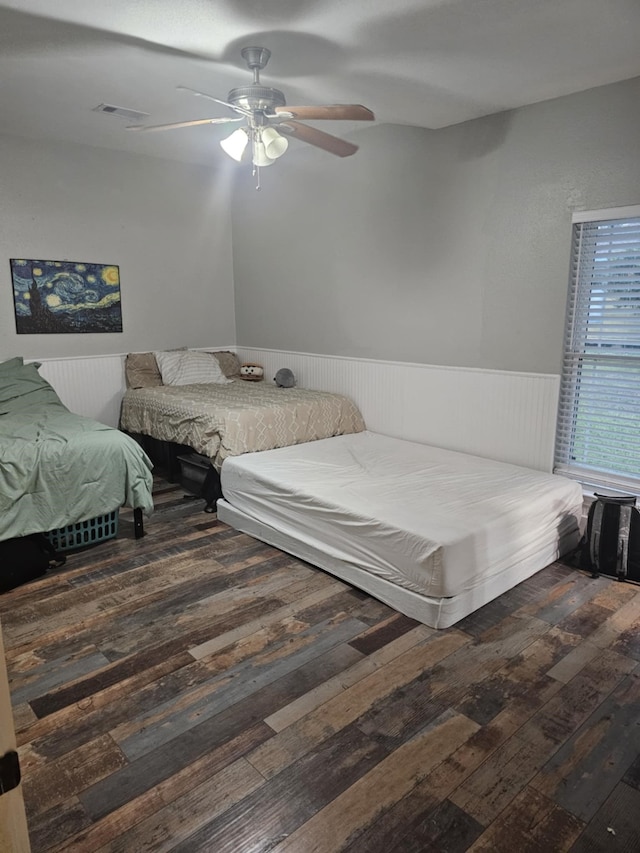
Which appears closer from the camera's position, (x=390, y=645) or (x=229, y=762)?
(x=229, y=762)

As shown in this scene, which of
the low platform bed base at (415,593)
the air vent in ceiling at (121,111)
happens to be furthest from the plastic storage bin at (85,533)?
the air vent in ceiling at (121,111)

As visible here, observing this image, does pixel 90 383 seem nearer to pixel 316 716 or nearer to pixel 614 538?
pixel 316 716

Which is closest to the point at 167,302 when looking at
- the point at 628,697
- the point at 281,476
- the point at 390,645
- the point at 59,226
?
the point at 59,226

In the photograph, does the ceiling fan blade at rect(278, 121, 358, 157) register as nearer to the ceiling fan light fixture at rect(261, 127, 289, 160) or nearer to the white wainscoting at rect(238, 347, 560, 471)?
the ceiling fan light fixture at rect(261, 127, 289, 160)

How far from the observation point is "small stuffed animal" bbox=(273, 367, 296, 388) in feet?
16.1

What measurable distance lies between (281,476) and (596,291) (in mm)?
2122

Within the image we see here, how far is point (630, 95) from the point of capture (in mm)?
2855

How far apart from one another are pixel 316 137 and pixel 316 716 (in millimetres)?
2700

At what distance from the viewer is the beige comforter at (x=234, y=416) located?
12.2ft

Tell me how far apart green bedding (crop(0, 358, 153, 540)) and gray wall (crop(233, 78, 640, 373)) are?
2179 millimetres

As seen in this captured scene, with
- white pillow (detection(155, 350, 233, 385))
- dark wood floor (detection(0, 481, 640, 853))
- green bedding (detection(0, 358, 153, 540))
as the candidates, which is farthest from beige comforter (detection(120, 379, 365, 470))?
dark wood floor (detection(0, 481, 640, 853))

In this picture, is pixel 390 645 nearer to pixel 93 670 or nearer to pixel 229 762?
pixel 229 762

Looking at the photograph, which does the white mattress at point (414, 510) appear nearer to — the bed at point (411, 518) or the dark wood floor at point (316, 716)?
the bed at point (411, 518)

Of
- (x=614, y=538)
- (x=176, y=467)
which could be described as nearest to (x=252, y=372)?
(x=176, y=467)
